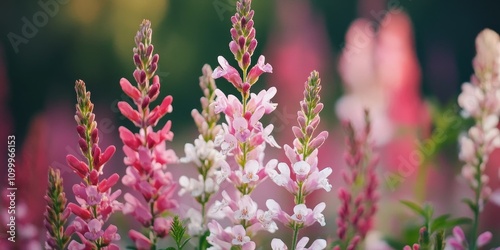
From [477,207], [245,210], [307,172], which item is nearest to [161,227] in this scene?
[245,210]

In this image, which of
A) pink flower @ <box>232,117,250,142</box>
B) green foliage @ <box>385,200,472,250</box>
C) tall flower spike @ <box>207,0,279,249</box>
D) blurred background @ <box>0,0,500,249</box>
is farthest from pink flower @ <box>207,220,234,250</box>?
blurred background @ <box>0,0,500,249</box>

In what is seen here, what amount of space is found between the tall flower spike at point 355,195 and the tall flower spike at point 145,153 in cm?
32

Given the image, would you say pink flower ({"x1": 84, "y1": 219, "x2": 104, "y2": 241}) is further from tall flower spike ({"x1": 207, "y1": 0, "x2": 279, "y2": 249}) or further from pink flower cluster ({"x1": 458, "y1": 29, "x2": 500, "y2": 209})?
pink flower cluster ({"x1": 458, "y1": 29, "x2": 500, "y2": 209})

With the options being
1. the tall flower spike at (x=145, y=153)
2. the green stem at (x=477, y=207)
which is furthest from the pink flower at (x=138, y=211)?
the green stem at (x=477, y=207)

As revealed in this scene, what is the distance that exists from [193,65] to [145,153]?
110cm

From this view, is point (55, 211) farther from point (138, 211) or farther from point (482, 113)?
point (482, 113)

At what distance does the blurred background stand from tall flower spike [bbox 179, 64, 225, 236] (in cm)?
86

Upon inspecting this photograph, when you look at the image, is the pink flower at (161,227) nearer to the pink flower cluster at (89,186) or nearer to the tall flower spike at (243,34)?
the pink flower cluster at (89,186)

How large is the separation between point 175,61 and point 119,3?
24 cm

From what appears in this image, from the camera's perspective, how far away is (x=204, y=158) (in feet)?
3.54

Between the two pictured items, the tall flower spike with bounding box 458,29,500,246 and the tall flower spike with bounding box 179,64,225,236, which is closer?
the tall flower spike with bounding box 179,64,225,236

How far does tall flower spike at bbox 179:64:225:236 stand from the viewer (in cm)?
108

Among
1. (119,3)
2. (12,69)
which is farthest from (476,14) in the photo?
(12,69)

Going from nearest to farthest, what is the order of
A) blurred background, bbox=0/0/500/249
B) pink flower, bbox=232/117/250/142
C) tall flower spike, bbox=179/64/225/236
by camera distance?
pink flower, bbox=232/117/250/142 → tall flower spike, bbox=179/64/225/236 → blurred background, bbox=0/0/500/249
